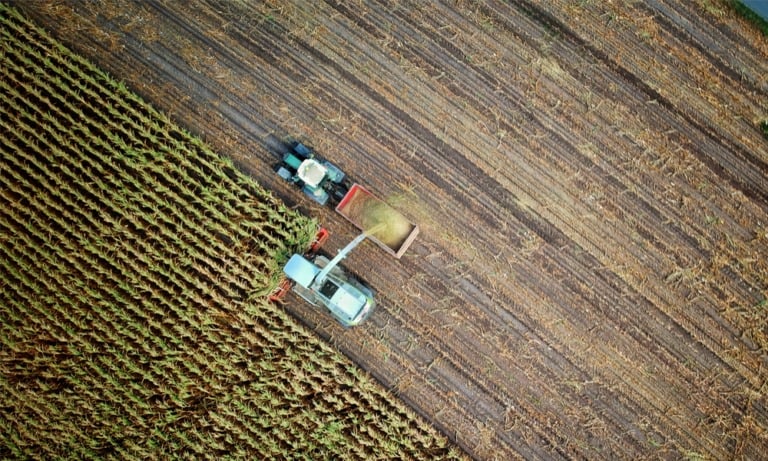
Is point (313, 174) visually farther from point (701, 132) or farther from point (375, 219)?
point (701, 132)

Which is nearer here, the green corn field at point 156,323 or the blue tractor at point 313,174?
the blue tractor at point 313,174

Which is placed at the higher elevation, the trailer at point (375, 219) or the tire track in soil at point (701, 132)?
the tire track in soil at point (701, 132)

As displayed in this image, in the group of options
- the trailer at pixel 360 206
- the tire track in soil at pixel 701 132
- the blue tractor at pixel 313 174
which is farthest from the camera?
the tire track in soil at pixel 701 132

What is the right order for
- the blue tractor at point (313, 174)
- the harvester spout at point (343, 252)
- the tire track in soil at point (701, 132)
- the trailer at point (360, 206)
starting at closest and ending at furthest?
the harvester spout at point (343, 252), the blue tractor at point (313, 174), the trailer at point (360, 206), the tire track in soil at point (701, 132)

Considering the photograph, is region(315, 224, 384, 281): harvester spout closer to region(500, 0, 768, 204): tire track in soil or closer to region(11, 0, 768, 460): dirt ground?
region(11, 0, 768, 460): dirt ground

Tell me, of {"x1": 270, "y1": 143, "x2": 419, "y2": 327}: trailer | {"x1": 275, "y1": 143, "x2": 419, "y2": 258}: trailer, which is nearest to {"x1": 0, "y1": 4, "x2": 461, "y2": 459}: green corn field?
{"x1": 270, "y1": 143, "x2": 419, "y2": 327}: trailer

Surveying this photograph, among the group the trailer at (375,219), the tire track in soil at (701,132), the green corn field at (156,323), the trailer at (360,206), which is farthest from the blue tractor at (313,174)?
the tire track in soil at (701,132)

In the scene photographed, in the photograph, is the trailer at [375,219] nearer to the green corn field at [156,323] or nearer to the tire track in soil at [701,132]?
the green corn field at [156,323]

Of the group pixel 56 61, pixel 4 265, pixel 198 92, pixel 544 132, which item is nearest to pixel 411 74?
pixel 544 132
